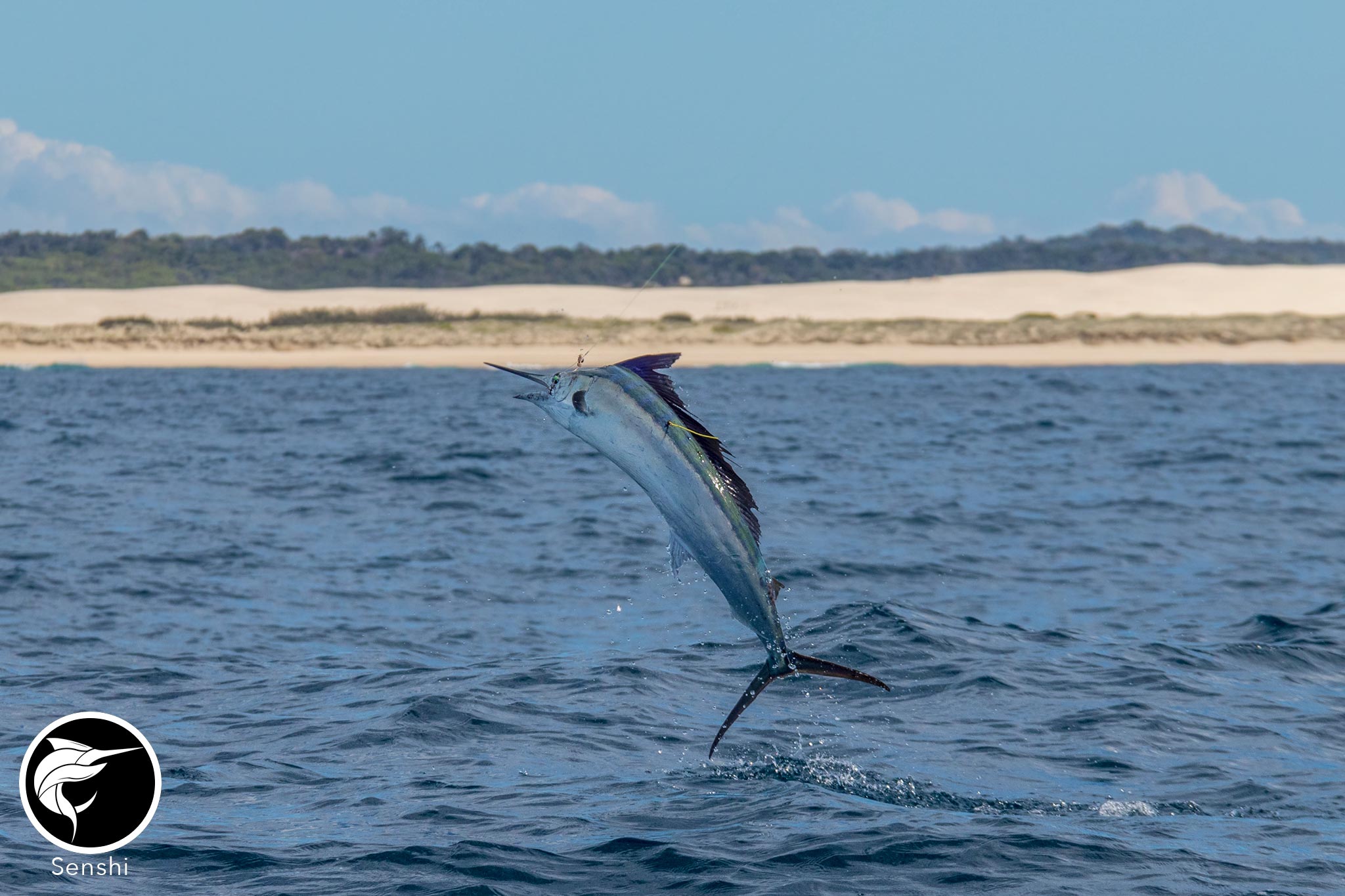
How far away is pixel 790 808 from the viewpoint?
775 centimetres

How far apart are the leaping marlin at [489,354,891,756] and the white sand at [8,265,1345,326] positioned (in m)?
64.5

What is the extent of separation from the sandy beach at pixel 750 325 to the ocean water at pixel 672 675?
1967cm

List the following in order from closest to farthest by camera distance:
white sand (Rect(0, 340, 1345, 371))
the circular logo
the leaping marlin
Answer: the leaping marlin
the circular logo
white sand (Rect(0, 340, 1345, 371))

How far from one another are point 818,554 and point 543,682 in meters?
5.93

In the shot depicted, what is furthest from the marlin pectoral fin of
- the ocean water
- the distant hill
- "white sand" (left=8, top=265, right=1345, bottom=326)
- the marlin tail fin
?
the distant hill

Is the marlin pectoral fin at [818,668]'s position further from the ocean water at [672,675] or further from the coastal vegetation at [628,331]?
the coastal vegetation at [628,331]

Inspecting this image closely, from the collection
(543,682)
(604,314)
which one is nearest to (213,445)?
(543,682)

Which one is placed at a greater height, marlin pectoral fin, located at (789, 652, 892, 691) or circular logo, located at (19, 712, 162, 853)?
marlin pectoral fin, located at (789, 652, 892, 691)

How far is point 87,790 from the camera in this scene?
7270mm

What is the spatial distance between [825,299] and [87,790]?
78124mm

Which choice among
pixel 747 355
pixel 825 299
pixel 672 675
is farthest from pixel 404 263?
pixel 672 675

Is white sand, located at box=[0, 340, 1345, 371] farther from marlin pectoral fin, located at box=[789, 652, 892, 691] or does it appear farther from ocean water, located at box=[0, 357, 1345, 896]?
marlin pectoral fin, located at box=[789, 652, 892, 691]

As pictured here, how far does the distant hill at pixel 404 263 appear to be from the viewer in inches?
3777

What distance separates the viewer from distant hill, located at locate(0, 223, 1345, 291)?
95.9 metres
